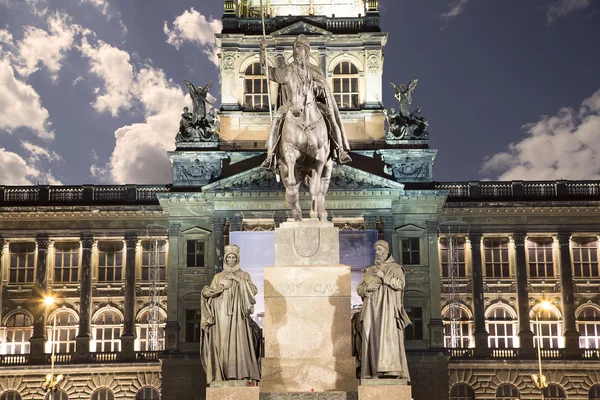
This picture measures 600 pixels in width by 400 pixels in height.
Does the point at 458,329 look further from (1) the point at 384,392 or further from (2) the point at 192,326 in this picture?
(1) the point at 384,392

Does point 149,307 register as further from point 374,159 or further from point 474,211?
point 474,211

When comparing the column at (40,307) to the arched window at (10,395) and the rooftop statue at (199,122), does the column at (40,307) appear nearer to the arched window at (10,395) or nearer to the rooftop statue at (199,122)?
the arched window at (10,395)

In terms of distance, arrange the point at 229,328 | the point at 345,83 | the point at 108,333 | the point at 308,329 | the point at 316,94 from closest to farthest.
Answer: the point at 229,328 → the point at 308,329 → the point at 316,94 → the point at 108,333 → the point at 345,83

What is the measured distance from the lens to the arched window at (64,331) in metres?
55.8

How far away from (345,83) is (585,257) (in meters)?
17.2

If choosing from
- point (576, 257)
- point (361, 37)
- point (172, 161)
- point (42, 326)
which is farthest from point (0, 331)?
point (576, 257)

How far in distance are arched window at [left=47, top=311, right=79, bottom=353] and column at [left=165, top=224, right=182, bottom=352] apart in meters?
6.78

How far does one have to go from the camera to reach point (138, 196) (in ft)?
188

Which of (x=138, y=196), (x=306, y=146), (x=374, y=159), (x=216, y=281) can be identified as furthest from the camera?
(x=138, y=196)

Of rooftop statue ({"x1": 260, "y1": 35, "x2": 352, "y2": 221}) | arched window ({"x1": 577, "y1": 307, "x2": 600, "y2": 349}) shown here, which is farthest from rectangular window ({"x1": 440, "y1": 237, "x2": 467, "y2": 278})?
rooftop statue ({"x1": 260, "y1": 35, "x2": 352, "y2": 221})

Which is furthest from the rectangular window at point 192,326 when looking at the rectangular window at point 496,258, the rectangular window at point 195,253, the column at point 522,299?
the column at point 522,299

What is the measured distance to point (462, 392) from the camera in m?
53.7

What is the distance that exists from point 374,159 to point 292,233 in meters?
37.6

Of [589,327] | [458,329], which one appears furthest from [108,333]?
[589,327]
